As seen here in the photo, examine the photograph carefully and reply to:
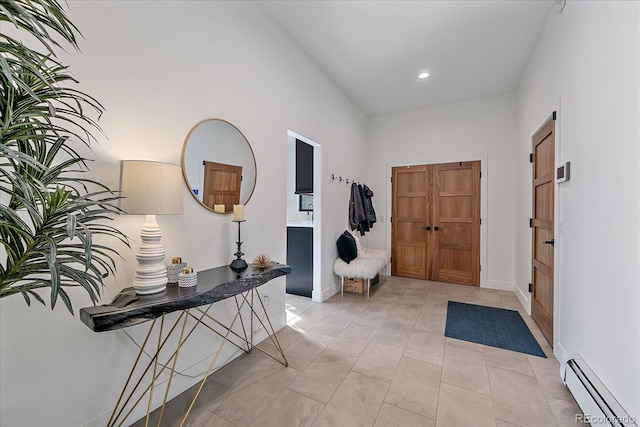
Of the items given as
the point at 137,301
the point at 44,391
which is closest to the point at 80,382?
the point at 44,391

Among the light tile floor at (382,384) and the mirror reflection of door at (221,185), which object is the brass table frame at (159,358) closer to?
the light tile floor at (382,384)

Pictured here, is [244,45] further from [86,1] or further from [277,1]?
[86,1]

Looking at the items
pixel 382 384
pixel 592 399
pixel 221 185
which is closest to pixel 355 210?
pixel 221 185

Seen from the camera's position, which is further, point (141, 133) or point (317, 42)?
point (317, 42)

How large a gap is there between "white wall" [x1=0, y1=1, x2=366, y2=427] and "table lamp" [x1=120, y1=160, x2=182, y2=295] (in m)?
0.18

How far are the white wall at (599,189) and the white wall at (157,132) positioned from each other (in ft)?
7.82

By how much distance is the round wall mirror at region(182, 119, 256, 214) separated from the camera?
1.91 m

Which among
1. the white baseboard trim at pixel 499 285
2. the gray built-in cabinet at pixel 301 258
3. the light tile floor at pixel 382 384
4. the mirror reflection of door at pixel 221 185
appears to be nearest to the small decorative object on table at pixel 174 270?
the mirror reflection of door at pixel 221 185

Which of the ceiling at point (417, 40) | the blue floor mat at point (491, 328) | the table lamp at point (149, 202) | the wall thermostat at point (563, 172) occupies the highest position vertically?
the ceiling at point (417, 40)

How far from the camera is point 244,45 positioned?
7.58 ft

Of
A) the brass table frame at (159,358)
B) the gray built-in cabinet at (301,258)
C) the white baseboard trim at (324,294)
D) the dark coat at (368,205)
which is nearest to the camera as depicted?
the brass table frame at (159,358)

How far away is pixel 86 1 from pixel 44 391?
6.32 ft

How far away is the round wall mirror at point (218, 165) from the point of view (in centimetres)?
191

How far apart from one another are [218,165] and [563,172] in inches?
107
